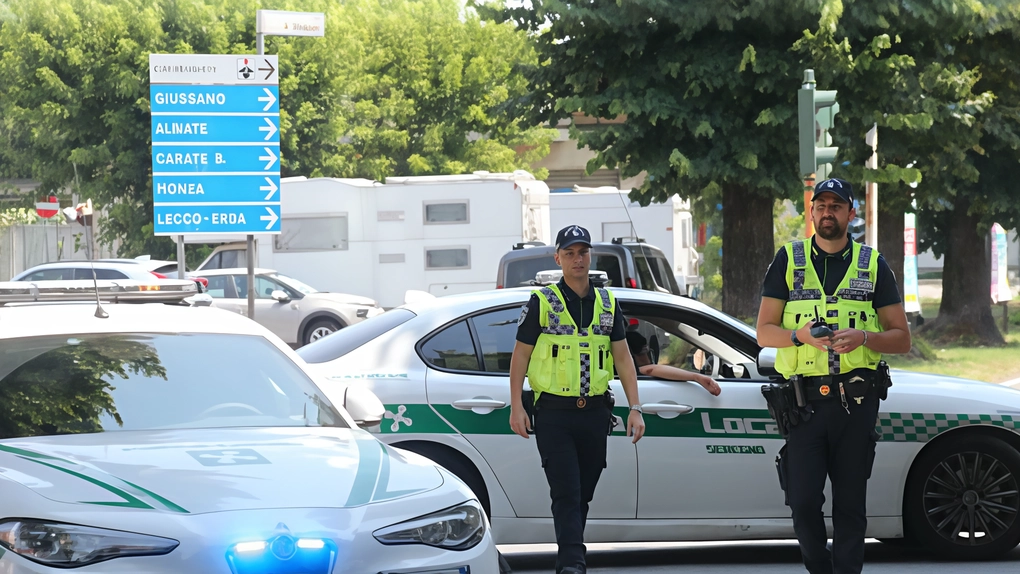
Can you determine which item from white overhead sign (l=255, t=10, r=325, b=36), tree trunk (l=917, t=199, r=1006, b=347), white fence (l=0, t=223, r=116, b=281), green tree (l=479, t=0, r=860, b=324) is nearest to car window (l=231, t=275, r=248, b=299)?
white overhead sign (l=255, t=10, r=325, b=36)

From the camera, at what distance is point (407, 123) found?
43.3 metres

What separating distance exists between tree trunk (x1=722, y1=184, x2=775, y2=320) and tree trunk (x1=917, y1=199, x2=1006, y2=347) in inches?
290

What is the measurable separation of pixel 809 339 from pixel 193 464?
2.49 meters

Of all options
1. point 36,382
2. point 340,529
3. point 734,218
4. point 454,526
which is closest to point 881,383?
point 454,526

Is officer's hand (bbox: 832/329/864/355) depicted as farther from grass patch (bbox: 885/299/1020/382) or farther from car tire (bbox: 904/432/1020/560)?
grass patch (bbox: 885/299/1020/382)

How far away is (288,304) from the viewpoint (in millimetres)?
24000

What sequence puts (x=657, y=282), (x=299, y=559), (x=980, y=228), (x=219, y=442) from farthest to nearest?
(x=980, y=228) → (x=657, y=282) → (x=219, y=442) → (x=299, y=559)

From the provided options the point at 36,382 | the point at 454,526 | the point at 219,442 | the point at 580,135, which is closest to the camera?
the point at 454,526

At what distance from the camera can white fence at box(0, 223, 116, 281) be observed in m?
44.5

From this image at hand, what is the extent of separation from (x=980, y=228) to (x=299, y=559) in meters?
20.8

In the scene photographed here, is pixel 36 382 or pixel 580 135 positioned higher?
pixel 580 135

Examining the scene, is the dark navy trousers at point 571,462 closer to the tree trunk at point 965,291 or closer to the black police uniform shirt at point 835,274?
the black police uniform shirt at point 835,274

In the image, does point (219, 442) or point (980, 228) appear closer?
point (219, 442)

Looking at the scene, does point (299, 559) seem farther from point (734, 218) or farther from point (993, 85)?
point (993, 85)
